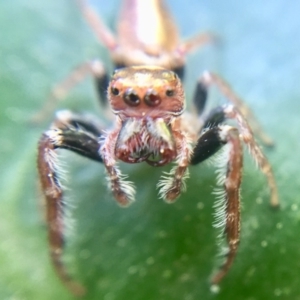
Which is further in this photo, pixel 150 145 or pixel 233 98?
pixel 233 98

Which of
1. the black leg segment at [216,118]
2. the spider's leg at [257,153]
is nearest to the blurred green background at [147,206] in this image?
the spider's leg at [257,153]

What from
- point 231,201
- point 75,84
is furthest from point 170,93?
point 75,84

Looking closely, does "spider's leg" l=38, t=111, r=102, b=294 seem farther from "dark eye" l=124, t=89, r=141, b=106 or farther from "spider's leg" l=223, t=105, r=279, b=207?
"spider's leg" l=223, t=105, r=279, b=207

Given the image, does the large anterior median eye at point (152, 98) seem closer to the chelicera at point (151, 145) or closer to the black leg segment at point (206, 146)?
the chelicera at point (151, 145)

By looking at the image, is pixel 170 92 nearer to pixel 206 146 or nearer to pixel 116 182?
pixel 206 146

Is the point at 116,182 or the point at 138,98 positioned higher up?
the point at 138,98

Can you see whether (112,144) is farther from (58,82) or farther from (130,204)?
(58,82)

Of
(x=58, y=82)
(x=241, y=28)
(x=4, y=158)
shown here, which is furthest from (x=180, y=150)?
(x=241, y=28)
